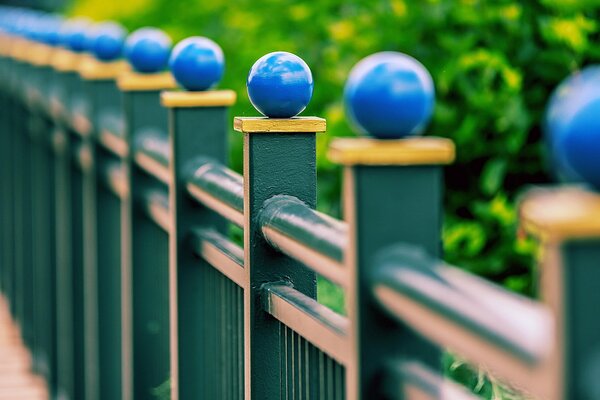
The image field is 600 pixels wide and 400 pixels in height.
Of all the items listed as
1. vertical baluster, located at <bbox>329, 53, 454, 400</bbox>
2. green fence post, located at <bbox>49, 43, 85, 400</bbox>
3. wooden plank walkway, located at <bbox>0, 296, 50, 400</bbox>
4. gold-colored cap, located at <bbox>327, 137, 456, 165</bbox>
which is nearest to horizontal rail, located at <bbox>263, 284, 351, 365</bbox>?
vertical baluster, located at <bbox>329, 53, 454, 400</bbox>

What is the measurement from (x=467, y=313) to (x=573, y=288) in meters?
0.25

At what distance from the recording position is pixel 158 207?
3662 millimetres

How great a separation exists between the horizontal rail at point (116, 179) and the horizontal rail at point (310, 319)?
5.51ft

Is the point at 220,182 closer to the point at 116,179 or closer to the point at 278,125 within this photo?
the point at 278,125

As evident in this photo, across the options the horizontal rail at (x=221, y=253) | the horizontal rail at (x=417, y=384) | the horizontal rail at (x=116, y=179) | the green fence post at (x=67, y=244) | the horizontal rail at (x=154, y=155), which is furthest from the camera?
the green fence post at (x=67, y=244)

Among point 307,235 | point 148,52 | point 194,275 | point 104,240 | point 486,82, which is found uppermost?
point 148,52

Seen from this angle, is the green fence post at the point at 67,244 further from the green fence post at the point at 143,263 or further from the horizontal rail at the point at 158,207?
the horizontal rail at the point at 158,207

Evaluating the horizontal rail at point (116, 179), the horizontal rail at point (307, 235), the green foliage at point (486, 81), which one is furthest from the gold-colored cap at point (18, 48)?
the horizontal rail at point (307, 235)

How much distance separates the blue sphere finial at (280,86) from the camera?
2496 mm

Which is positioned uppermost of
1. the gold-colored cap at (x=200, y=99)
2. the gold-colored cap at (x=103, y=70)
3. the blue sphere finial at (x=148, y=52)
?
the blue sphere finial at (x=148, y=52)

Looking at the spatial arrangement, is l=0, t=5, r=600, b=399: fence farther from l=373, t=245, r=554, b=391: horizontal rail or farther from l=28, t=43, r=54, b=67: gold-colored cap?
l=28, t=43, r=54, b=67: gold-colored cap

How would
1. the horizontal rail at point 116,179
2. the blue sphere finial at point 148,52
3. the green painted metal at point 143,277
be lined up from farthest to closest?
the horizontal rail at point 116,179
the blue sphere finial at point 148,52
the green painted metal at point 143,277

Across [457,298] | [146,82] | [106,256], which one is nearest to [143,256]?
[146,82]

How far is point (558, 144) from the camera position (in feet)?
4.21
